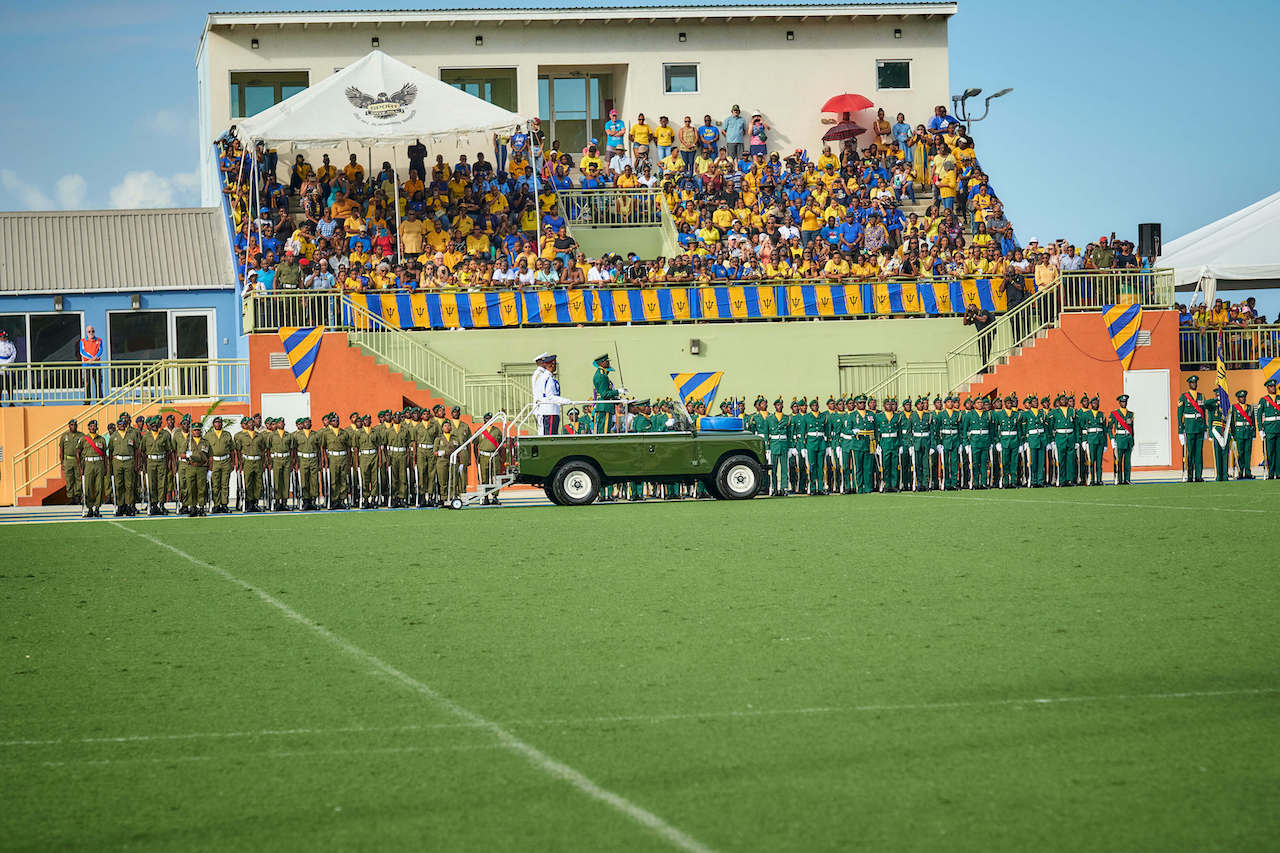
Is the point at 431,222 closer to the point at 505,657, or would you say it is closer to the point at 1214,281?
the point at 1214,281

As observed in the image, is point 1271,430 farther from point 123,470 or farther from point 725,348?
point 123,470

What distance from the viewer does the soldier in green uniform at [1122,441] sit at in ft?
85.9

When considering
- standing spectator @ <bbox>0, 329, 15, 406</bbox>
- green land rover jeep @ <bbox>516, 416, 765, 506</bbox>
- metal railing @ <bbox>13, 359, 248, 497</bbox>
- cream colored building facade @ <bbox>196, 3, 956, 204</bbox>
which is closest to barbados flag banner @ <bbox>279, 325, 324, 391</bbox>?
metal railing @ <bbox>13, 359, 248, 497</bbox>

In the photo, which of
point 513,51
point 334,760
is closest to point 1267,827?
point 334,760

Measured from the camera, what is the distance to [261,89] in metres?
38.9

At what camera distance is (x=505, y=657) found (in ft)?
30.0

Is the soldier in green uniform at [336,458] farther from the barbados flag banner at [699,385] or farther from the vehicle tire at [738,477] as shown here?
the barbados flag banner at [699,385]

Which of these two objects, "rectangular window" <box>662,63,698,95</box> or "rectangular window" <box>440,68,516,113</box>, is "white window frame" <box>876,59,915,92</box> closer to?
"rectangular window" <box>662,63,698,95</box>

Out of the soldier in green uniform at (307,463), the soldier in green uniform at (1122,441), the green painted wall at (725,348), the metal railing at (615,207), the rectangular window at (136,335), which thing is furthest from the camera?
the metal railing at (615,207)

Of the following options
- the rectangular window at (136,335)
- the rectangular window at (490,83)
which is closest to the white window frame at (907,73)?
the rectangular window at (490,83)

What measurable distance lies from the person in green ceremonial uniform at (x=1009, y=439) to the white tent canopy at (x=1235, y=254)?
8.72 m

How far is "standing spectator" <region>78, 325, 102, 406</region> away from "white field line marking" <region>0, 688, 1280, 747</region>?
73.8 feet

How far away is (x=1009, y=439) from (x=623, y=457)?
24.8 ft

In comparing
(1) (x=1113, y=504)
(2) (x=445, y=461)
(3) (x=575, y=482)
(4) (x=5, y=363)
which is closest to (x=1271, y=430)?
(1) (x=1113, y=504)
